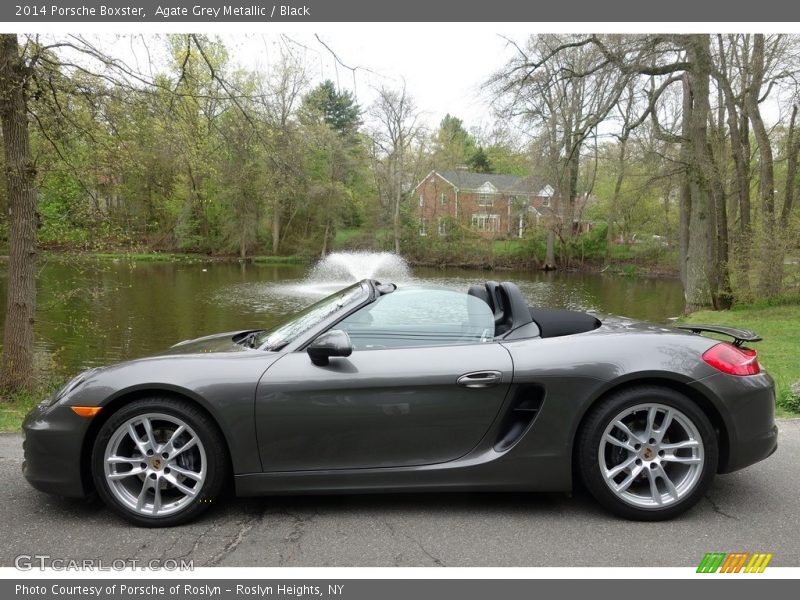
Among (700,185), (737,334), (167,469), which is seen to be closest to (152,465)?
(167,469)

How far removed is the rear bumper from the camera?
3066 millimetres

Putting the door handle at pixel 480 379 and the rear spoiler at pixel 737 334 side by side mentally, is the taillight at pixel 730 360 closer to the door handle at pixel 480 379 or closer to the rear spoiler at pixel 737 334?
the rear spoiler at pixel 737 334

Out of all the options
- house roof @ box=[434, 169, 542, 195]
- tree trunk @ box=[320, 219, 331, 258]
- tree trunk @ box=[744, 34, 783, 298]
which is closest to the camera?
tree trunk @ box=[744, 34, 783, 298]

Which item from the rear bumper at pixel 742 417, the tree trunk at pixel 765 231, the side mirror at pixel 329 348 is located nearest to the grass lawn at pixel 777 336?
the tree trunk at pixel 765 231

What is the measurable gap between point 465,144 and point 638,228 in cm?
3297

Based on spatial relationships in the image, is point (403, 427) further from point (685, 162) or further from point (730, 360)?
point (685, 162)

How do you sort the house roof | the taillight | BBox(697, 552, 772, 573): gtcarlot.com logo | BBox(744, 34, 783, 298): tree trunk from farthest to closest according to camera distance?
1. the house roof
2. BBox(744, 34, 783, 298): tree trunk
3. the taillight
4. BBox(697, 552, 772, 573): gtcarlot.com logo

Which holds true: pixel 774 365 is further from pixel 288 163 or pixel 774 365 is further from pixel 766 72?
pixel 766 72

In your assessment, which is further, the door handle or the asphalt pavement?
the door handle

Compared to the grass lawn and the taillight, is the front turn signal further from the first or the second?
the grass lawn

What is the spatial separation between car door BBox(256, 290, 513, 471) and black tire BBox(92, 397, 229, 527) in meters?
0.25

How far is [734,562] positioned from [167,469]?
9.33ft

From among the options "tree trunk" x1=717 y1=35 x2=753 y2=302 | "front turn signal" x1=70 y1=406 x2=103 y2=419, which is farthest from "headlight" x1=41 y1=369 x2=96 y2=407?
"tree trunk" x1=717 y1=35 x2=753 y2=302

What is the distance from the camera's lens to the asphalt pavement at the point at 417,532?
2.69 m
